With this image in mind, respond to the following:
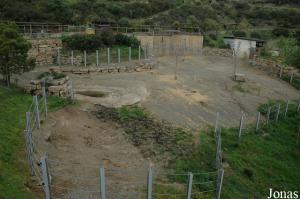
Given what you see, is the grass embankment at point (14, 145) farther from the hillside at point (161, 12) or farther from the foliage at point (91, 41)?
the hillside at point (161, 12)

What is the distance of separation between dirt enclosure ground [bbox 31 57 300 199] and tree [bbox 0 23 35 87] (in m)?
3.77

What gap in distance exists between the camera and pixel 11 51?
60.7ft

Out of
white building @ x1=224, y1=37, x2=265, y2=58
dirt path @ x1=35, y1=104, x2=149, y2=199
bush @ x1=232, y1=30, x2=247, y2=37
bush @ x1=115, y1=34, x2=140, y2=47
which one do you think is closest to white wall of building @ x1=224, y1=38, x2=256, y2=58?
white building @ x1=224, y1=37, x2=265, y2=58

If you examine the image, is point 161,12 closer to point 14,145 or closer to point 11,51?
point 11,51

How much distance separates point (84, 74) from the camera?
2625 cm

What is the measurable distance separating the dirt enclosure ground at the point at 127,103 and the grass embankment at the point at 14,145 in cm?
79

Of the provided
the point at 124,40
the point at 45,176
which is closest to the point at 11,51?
the point at 45,176

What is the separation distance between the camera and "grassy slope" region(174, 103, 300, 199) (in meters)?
13.5

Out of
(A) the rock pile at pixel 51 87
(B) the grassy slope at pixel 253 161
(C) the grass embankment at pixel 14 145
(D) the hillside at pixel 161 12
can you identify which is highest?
(D) the hillside at pixel 161 12

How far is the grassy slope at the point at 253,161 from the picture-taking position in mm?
13469

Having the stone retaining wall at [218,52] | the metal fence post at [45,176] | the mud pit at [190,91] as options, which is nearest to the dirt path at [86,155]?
the metal fence post at [45,176]

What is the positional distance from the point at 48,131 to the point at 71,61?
47.0ft

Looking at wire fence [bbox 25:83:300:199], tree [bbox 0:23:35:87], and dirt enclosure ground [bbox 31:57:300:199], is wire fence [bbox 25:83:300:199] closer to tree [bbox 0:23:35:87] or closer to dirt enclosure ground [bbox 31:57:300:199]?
dirt enclosure ground [bbox 31:57:300:199]

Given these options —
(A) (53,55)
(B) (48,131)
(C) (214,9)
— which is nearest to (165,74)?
(A) (53,55)
